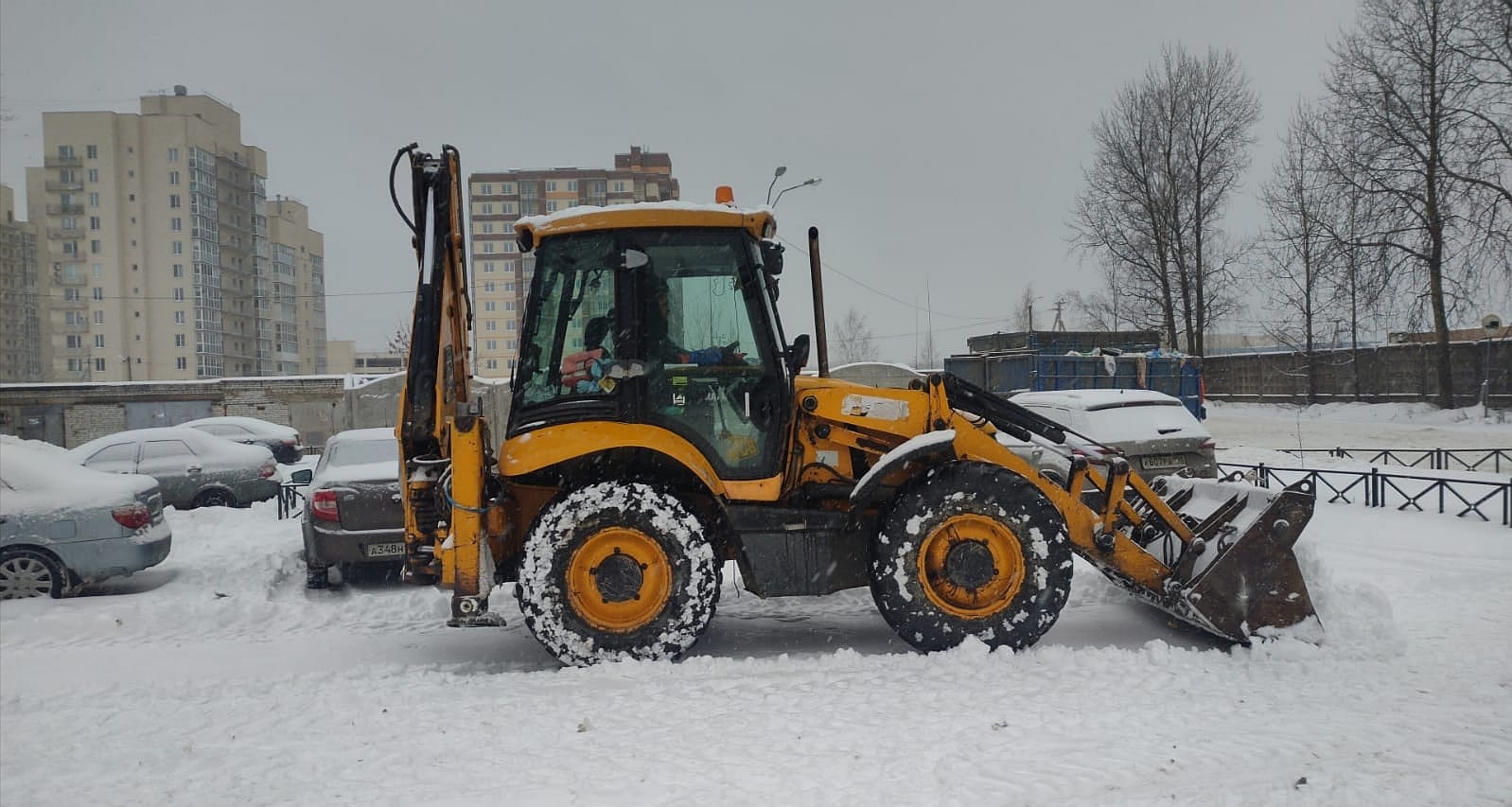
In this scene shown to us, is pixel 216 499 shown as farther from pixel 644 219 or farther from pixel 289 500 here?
pixel 644 219

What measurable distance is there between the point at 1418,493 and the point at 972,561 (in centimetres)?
902

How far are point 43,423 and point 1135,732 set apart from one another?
2983 cm

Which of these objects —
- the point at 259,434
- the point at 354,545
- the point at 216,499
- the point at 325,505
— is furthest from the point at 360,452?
the point at 259,434

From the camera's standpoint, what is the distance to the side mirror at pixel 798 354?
5406 mm

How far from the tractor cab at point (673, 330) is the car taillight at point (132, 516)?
365cm

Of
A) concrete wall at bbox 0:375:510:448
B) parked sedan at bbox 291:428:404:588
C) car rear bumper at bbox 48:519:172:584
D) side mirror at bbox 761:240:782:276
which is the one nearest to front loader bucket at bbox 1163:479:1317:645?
side mirror at bbox 761:240:782:276

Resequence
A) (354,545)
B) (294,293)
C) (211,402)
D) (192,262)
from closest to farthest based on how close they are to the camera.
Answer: (354,545) < (211,402) < (192,262) < (294,293)

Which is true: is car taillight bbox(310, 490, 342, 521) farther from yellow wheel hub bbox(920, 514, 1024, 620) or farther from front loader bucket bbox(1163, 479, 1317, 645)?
front loader bucket bbox(1163, 479, 1317, 645)

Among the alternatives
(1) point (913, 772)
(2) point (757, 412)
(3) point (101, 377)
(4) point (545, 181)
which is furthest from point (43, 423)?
(4) point (545, 181)

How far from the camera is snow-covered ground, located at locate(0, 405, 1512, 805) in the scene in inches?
145

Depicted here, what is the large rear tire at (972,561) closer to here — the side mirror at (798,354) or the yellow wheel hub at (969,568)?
the yellow wheel hub at (969,568)

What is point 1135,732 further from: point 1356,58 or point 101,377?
point 101,377

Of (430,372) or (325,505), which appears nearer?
(430,372)

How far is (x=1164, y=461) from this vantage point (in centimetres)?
1087
